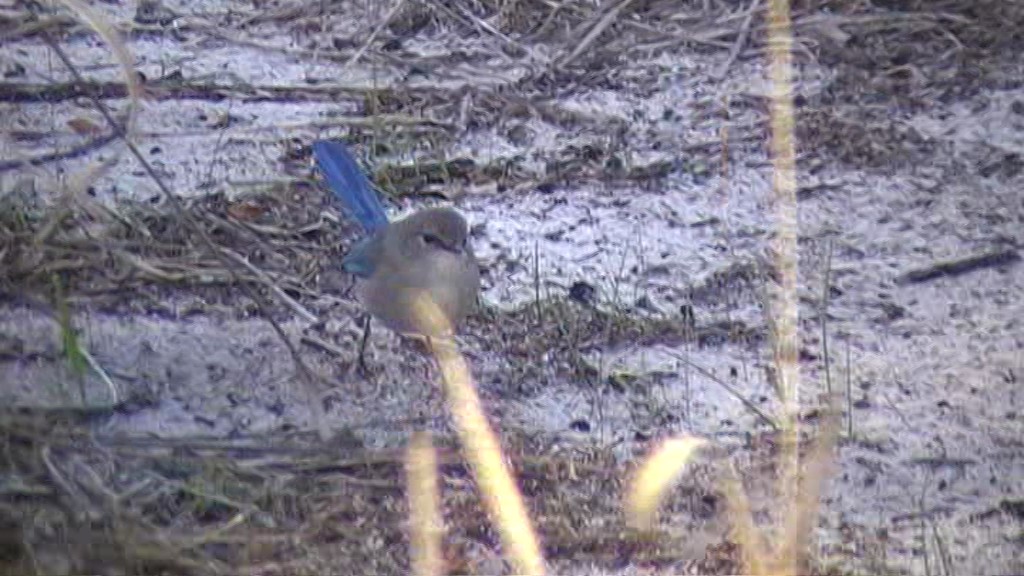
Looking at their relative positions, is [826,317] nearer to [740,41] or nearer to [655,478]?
[655,478]

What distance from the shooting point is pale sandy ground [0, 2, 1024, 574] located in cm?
527

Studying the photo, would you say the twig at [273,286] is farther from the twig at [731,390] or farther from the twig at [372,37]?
the twig at [372,37]

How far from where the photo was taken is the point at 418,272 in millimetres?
5492

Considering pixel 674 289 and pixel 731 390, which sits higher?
pixel 674 289

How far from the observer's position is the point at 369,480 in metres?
5.07

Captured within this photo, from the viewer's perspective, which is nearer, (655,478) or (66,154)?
(655,478)

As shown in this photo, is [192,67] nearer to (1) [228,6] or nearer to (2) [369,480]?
(1) [228,6]

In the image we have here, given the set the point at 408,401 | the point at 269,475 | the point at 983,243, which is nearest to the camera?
the point at 269,475

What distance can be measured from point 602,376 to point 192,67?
2.72 meters

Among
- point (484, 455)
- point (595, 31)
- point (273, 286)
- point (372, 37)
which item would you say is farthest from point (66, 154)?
point (484, 455)

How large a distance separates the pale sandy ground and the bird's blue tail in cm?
32

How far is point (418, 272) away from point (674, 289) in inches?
41.8

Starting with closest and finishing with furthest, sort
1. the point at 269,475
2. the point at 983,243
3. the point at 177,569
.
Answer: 1. the point at 177,569
2. the point at 269,475
3. the point at 983,243

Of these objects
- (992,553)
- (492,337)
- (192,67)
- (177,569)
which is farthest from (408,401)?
(192,67)
